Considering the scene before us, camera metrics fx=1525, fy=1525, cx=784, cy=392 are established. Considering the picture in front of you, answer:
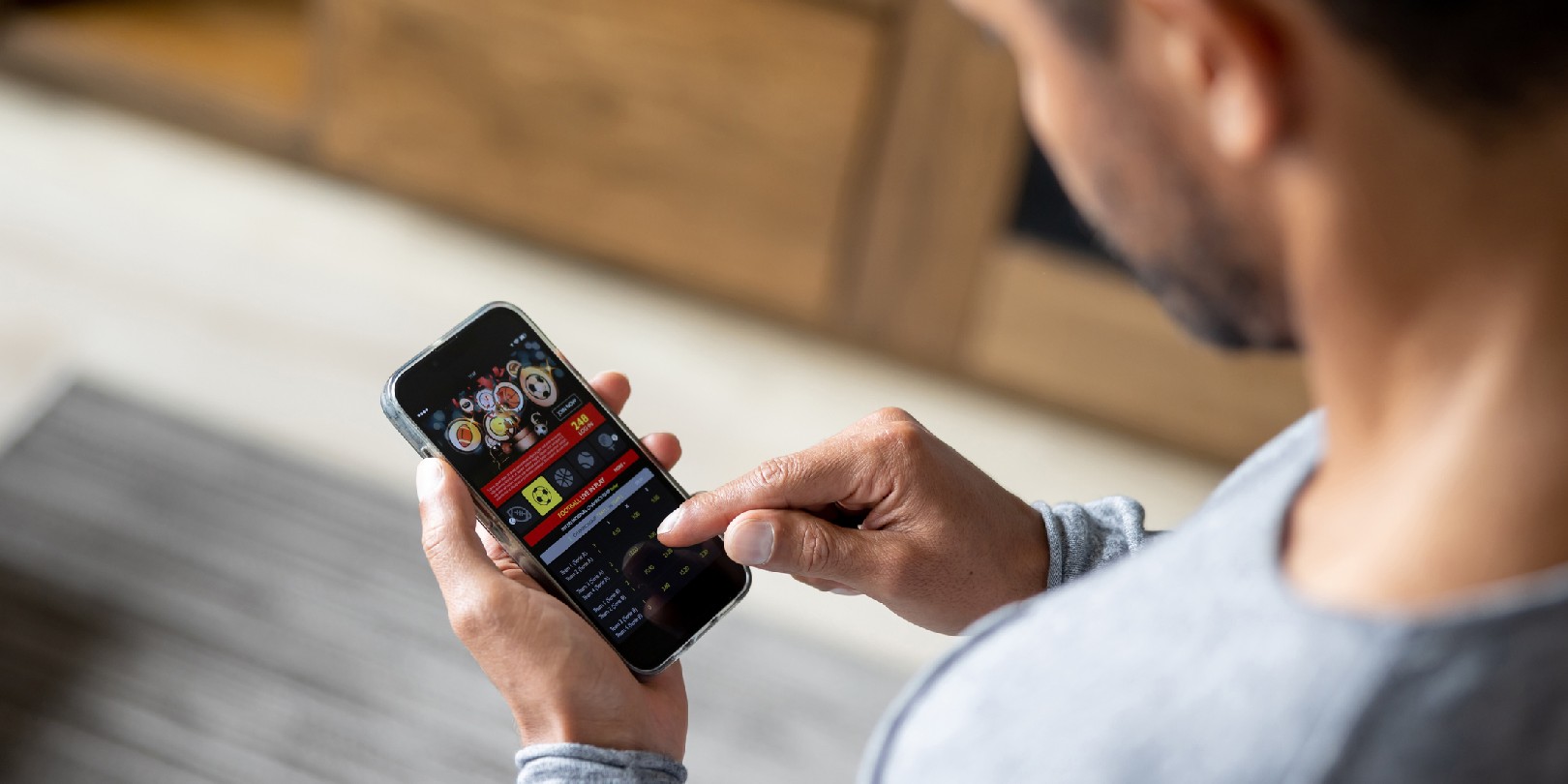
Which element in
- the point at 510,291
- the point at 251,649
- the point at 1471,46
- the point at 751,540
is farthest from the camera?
the point at 510,291

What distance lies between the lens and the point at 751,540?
766 millimetres

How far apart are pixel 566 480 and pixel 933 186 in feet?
2.92

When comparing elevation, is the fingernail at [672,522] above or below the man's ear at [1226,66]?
below

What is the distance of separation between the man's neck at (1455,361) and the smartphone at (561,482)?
454mm

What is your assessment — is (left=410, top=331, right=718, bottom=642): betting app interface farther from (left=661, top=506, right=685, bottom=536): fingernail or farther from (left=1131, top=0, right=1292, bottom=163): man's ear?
(left=1131, top=0, right=1292, bottom=163): man's ear

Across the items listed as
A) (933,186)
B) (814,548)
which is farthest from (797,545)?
(933,186)

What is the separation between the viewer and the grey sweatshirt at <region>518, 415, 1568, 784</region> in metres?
0.39

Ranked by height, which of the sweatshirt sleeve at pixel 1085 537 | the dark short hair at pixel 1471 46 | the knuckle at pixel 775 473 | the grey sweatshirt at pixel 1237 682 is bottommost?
the knuckle at pixel 775 473

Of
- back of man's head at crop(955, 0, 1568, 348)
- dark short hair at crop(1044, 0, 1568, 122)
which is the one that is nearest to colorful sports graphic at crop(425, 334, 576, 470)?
back of man's head at crop(955, 0, 1568, 348)

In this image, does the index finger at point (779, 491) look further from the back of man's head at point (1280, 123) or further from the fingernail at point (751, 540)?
the back of man's head at point (1280, 123)

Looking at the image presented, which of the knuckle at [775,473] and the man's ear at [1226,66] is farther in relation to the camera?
the knuckle at [775,473]

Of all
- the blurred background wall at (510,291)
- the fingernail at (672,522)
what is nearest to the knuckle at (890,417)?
the fingernail at (672,522)

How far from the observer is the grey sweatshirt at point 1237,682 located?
1.28ft

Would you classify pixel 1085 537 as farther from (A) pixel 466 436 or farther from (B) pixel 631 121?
(B) pixel 631 121
